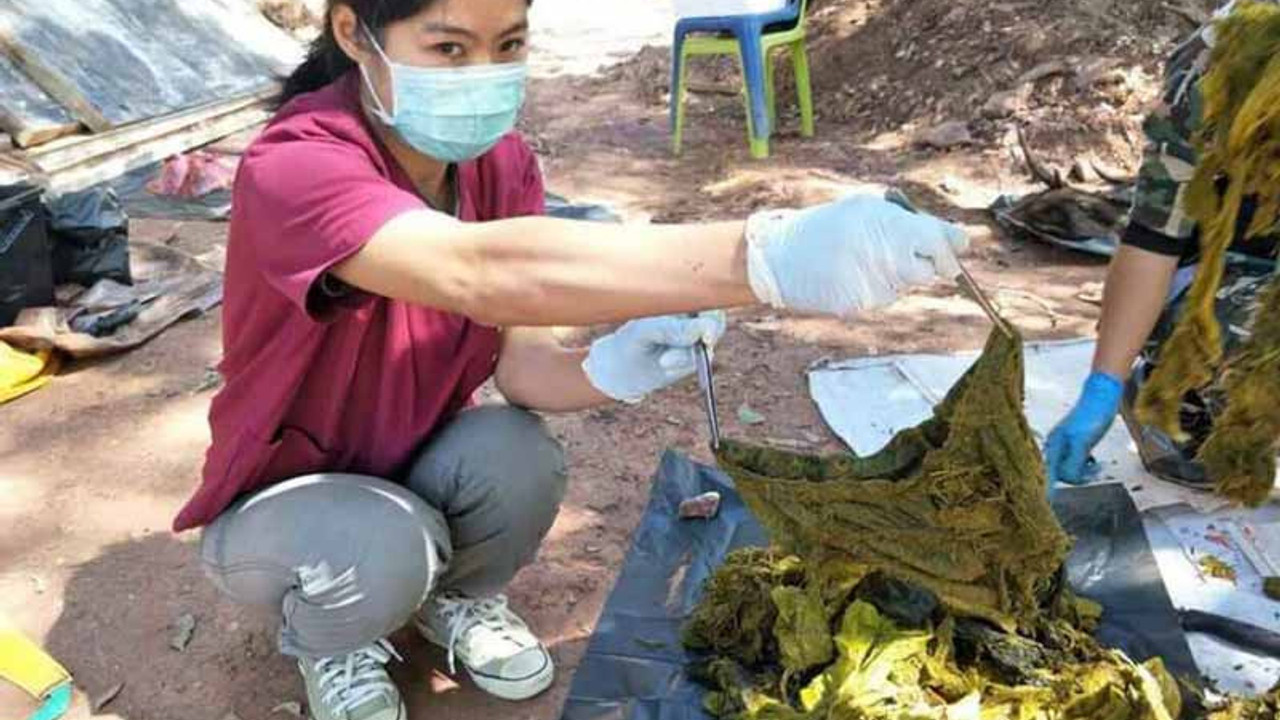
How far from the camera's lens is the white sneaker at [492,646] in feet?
7.16

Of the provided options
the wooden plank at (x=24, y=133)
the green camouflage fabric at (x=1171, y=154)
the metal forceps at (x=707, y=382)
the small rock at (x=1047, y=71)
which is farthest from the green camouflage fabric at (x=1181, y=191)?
the wooden plank at (x=24, y=133)

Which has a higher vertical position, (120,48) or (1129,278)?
(1129,278)

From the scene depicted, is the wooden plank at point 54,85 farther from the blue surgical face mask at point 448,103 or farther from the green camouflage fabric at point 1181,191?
the green camouflage fabric at point 1181,191

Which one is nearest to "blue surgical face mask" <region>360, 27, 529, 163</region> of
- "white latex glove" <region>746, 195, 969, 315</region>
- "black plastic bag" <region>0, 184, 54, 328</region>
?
"white latex glove" <region>746, 195, 969, 315</region>

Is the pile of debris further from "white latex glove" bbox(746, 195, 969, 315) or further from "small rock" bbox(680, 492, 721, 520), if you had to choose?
"small rock" bbox(680, 492, 721, 520)

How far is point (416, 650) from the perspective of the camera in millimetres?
2361

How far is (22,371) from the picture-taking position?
348cm

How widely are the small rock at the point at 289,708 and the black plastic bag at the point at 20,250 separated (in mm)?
2116

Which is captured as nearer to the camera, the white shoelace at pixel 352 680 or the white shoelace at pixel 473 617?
the white shoelace at pixel 352 680

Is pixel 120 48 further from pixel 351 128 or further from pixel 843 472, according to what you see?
pixel 843 472

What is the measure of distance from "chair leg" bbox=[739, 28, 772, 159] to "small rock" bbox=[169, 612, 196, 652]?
3.95 metres

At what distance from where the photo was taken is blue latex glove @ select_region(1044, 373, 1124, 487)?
2387 mm


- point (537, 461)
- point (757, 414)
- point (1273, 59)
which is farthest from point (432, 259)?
point (757, 414)

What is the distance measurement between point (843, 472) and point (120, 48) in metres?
5.45
